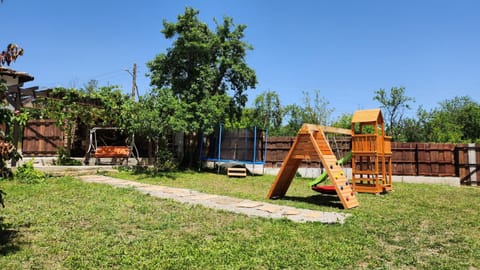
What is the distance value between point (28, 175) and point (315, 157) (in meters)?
8.02

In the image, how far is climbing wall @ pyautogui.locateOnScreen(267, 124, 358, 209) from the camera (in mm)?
6930

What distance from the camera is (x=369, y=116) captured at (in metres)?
9.91

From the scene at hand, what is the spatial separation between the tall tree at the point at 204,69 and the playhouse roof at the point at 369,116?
6200 mm

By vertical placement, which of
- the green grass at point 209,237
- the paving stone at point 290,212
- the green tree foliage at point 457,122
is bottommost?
the green grass at point 209,237

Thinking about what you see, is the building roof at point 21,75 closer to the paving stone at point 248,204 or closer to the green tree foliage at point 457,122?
the paving stone at point 248,204

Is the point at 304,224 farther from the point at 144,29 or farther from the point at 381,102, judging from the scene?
the point at 381,102

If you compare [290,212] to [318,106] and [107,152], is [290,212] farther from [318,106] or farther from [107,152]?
[318,106]

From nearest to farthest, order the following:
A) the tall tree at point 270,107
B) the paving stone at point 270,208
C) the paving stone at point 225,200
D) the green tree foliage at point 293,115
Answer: the paving stone at point 270,208
the paving stone at point 225,200
the green tree foliage at point 293,115
the tall tree at point 270,107

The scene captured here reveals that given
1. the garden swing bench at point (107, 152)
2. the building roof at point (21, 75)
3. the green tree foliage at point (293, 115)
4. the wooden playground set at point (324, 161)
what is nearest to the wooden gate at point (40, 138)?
the garden swing bench at point (107, 152)

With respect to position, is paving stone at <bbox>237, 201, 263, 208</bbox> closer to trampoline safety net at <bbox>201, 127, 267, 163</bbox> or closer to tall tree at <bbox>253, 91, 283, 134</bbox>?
trampoline safety net at <bbox>201, 127, 267, 163</bbox>

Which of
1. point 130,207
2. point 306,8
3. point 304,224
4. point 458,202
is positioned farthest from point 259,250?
point 306,8

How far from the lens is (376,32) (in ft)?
43.7

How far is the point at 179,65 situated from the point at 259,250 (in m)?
12.8

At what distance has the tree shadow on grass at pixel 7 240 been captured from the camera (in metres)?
3.44
